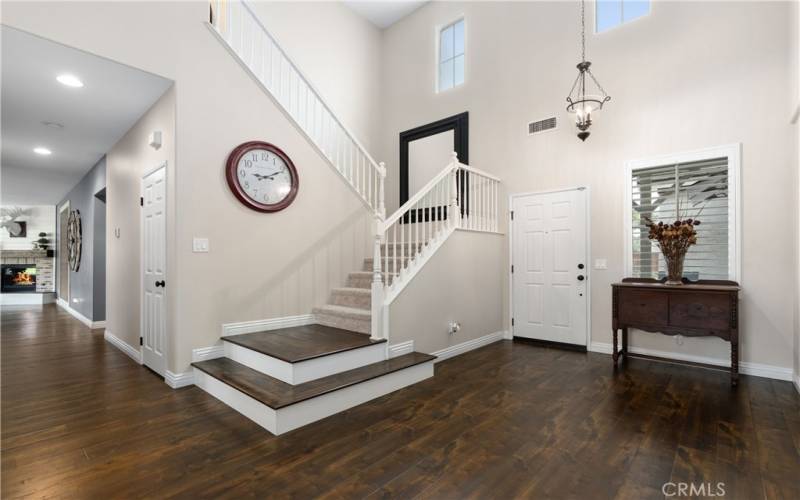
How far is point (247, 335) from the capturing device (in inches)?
153

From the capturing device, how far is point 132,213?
4586 mm

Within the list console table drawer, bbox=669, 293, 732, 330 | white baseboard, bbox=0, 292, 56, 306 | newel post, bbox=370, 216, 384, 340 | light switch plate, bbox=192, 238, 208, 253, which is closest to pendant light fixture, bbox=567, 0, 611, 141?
console table drawer, bbox=669, 293, 732, 330

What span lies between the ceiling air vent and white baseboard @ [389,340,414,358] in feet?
11.0

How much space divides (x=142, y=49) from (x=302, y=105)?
200cm

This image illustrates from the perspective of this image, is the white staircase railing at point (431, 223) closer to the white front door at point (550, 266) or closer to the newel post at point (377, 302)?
the newel post at point (377, 302)

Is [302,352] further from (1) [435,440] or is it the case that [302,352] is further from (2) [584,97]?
(2) [584,97]

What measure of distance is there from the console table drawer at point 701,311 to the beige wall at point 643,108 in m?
0.51

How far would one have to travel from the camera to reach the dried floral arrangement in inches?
149

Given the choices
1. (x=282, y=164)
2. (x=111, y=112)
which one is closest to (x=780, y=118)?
(x=282, y=164)

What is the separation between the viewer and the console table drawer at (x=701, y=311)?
3523mm

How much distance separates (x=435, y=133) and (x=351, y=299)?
333 cm

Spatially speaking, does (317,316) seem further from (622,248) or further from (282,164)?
(622,248)

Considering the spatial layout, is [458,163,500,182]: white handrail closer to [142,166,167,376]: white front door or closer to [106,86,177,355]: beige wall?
[106,86,177,355]: beige wall

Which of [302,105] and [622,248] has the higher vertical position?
[302,105]
